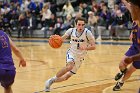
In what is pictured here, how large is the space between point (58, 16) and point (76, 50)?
1584 cm

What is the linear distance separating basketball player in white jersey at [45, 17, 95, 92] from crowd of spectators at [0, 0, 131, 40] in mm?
11537

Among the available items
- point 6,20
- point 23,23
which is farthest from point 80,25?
point 6,20

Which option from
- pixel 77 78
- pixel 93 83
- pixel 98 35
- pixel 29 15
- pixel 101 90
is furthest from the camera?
pixel 29 15

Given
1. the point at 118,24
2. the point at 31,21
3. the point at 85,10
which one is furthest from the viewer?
the point at 31,21

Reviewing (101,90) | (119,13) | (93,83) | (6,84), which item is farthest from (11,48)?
(119,13)

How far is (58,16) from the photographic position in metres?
23.9

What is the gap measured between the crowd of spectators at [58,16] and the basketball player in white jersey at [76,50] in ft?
37.9

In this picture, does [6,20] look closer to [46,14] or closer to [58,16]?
[46,14]

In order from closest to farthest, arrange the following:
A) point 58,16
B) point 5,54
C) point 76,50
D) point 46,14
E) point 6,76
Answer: point 6,76, point 5,54, point 76,50, point 46,14, point 58,16

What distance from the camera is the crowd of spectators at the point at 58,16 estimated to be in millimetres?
21203

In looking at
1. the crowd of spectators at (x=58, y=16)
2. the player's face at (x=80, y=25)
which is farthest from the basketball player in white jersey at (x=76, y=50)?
the crowd of spectators at (x=58, y=16)

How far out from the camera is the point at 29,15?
81.1 ft

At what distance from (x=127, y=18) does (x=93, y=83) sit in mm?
12607

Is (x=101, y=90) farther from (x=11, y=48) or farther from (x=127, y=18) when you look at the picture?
(x=127, y=18)
